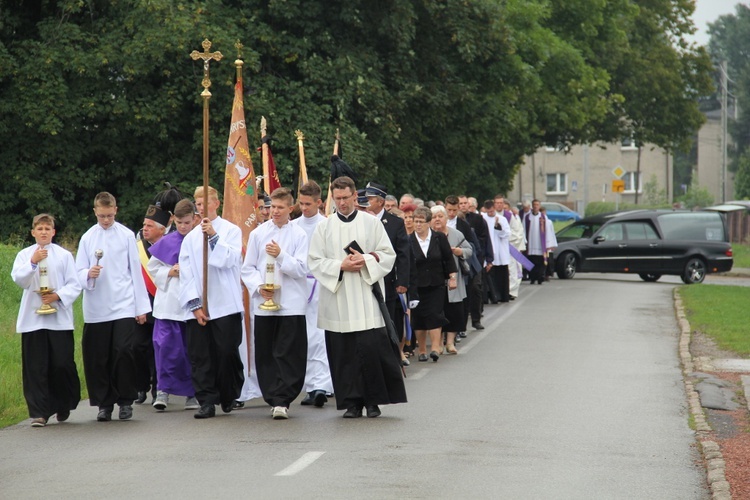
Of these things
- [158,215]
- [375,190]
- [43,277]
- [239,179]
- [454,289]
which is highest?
[239,179]

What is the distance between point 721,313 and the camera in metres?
22.0

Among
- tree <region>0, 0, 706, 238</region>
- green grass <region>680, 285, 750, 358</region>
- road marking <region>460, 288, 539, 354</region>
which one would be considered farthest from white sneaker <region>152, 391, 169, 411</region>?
tree <region>0, 0, 706, 238</region>

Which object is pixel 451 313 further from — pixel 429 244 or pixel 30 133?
pixel 30 133

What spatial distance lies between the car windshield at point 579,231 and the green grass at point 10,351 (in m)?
15.4

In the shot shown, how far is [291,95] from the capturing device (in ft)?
84.3

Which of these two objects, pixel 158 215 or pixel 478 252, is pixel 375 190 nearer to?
pixel 158 215

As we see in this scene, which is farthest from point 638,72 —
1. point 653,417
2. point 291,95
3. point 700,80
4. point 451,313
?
point 653,417

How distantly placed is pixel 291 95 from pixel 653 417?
15.6 metres

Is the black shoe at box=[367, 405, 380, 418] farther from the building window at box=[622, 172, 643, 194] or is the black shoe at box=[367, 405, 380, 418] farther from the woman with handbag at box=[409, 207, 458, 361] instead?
the building window at box=[622, 172, 643, 194]

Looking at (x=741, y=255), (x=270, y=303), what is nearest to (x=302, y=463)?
(x=270, y=303)

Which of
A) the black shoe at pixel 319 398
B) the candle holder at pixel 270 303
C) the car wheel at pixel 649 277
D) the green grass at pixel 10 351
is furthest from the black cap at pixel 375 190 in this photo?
the car wheel at pixel 649 277

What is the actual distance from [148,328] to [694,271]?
71.1 feet

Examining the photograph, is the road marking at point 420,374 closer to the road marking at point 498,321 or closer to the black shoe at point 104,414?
the road marking at point 498,321

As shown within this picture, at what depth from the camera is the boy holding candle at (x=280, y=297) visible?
11117mm
